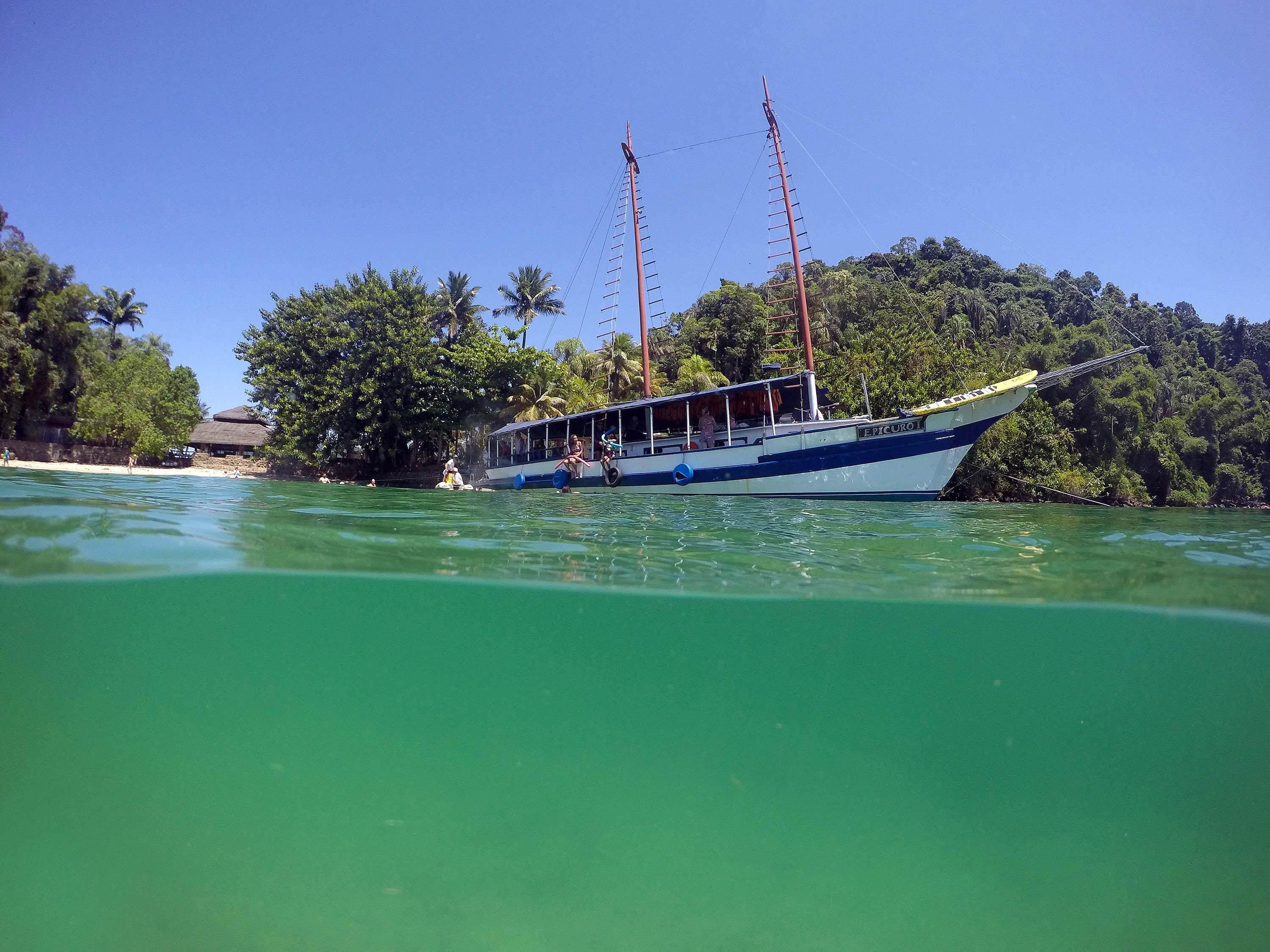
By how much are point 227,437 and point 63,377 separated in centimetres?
1352

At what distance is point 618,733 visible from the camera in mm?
7211

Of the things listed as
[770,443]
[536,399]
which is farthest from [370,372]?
[770,443]

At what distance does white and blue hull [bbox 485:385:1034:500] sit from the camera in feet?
55.4

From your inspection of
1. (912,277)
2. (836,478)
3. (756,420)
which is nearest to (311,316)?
(756,420)

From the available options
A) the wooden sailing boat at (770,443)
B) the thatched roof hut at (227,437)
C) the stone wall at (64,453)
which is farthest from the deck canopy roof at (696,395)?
the thatched roof hut at (227,437)

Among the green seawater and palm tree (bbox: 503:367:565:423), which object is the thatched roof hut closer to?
palm tree (bbox: 503:367:565:423)

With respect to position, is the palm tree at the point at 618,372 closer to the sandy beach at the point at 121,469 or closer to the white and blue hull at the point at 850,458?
the white and blue hull at the point at 850,458

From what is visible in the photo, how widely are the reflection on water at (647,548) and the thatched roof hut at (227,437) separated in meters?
40.4

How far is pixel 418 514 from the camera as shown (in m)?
9.58

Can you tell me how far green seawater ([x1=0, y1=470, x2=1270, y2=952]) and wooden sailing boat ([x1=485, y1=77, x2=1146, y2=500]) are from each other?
24.7 feet

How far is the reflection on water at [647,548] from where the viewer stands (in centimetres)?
588

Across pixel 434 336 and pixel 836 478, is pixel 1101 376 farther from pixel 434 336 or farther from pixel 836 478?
pixel 434 336

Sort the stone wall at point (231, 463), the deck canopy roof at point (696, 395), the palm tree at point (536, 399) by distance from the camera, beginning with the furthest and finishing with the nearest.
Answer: the stone wall at point (231, 463) < the palm tree at point (536, 399) < the deck canopy roof at point (696, 395)

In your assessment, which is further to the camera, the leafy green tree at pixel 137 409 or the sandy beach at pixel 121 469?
the leafy green tree at pixel 137 409
